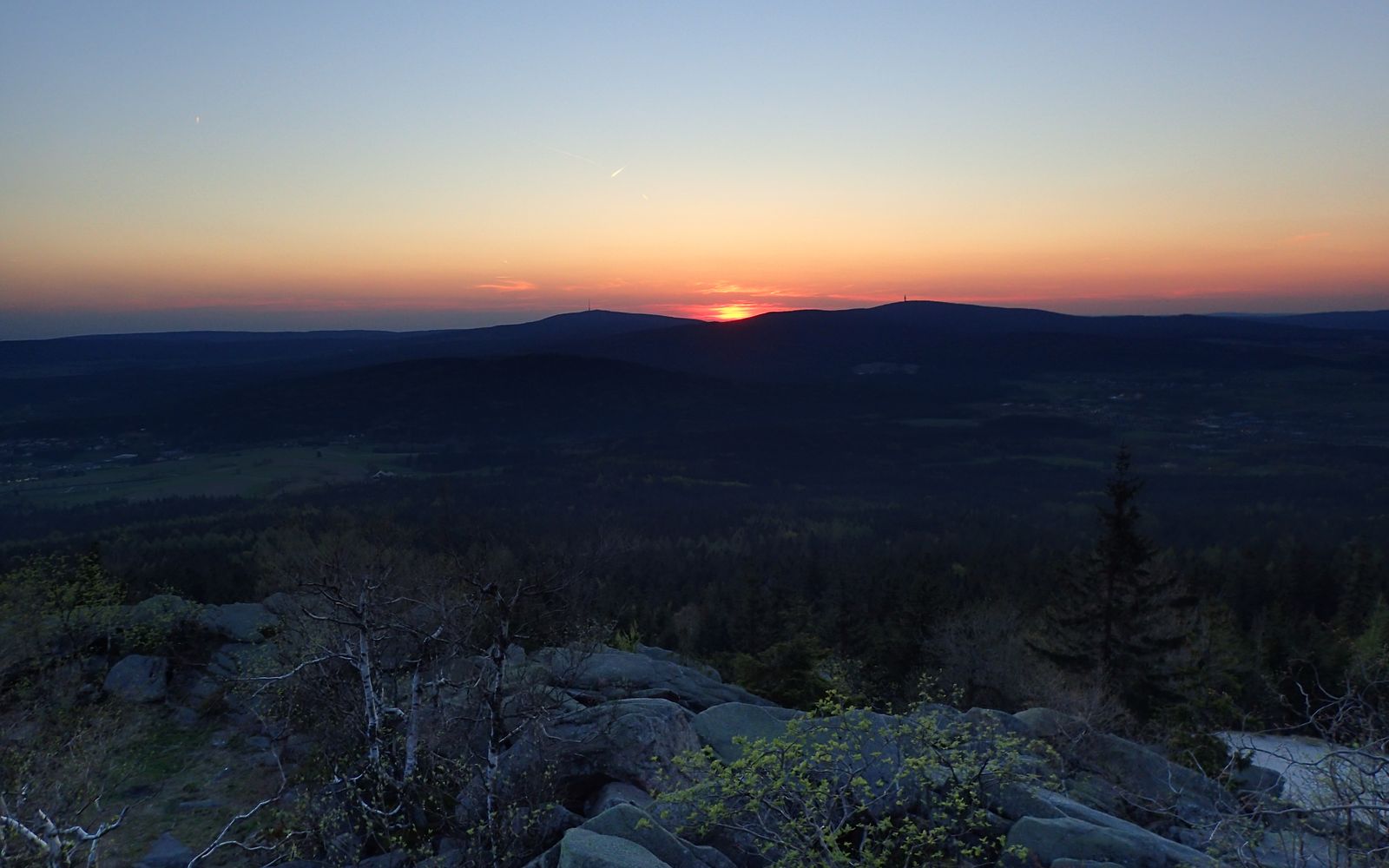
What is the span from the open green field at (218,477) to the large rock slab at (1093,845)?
430 feet

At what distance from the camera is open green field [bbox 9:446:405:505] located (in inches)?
4798

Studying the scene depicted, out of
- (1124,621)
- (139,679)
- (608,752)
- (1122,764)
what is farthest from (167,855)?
(1124,621)

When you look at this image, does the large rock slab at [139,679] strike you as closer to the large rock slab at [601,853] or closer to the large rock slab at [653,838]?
the large rock slab at [653,838]

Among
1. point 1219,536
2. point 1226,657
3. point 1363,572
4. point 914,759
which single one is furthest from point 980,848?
point 1219,536

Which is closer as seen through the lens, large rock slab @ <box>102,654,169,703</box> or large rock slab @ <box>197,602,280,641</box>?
large rock slab @ <box>102,654,169,703</box>

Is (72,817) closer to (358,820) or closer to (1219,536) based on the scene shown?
(358,820)

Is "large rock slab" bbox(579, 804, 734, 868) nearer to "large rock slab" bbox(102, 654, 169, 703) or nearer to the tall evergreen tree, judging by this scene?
"large rock slab" bbox(102, 654, 169, 703)

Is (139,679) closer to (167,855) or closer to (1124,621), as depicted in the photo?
(167,855)

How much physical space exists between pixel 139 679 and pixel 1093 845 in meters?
25.6

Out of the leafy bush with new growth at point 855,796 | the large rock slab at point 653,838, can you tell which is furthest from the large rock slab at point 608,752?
the large rock slab at point 653,838

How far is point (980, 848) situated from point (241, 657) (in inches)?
876

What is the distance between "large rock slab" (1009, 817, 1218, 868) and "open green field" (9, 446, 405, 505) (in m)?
131

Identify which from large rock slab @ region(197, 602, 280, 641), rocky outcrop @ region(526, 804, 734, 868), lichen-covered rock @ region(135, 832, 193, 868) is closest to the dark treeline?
rocky outcrop @ region(526, 804, 734, 868)

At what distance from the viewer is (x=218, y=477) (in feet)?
452
